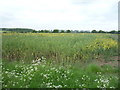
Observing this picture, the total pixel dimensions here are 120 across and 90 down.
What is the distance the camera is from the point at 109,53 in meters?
11.7

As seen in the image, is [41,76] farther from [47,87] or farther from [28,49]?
[28,49]

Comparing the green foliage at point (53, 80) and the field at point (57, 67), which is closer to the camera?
the green foliage at point (53, 80)

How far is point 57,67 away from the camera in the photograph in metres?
7.54

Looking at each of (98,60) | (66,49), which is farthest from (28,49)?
(98,60)

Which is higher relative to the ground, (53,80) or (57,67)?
(57,67)

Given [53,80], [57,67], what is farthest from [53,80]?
[57,67]

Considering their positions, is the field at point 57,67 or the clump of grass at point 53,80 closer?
the clump of grass at point 53,80

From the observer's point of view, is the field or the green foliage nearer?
the green foliage

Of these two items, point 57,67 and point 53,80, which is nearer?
point 53,80

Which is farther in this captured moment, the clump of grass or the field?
the field

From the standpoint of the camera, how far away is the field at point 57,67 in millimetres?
5852

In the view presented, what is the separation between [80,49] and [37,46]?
2479 mm

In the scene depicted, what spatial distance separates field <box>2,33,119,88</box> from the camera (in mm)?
5852

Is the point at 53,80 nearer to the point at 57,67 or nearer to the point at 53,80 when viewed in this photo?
the point at 53,80
